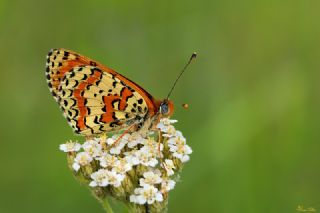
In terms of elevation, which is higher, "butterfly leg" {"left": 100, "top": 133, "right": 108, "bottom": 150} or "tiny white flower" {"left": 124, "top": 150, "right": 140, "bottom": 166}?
"butterfly leg" {"left": 100, "top": 133, "right": 108, "bottom": 150}

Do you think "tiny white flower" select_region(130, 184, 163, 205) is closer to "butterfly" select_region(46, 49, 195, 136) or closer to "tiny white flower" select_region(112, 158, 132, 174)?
"tiny white flower" select_region(112, 158, 132, 174)

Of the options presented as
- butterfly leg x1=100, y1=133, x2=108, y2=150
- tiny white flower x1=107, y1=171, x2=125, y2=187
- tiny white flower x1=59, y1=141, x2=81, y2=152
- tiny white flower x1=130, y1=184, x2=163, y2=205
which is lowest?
tiny white flower x1=130, y1=184, x2=163, y2=205

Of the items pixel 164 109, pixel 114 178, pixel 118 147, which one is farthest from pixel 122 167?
pixel 164 109

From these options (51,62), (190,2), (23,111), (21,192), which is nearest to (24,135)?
(23,111)

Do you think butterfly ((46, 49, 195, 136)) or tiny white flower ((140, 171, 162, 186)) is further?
butterfly ((46, 49, 195, 136))

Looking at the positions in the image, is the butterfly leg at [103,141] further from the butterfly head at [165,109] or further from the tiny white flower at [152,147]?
the butterfly head at [165,109]

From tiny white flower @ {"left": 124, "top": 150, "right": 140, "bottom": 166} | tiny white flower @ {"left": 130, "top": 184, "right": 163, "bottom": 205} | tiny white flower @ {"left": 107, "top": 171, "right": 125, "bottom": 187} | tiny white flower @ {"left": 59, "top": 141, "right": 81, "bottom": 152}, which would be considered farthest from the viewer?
tiny white flower @ {"left": 59, "top": 141, "right": 81, "bottom": 152}

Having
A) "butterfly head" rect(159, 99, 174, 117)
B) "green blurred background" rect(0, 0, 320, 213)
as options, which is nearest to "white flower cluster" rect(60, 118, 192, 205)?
"butterfly head" rect(159, 99, 174, 117)
